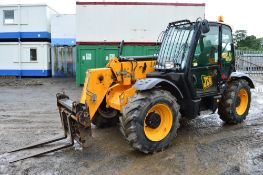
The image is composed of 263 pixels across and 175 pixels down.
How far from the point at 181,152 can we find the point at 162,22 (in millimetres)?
11062

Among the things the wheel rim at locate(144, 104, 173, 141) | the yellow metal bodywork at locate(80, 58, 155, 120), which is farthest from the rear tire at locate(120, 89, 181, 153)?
the yellow metal bodywork at locate(80, 58, 155, 120)

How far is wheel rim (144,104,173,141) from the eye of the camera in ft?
18.5

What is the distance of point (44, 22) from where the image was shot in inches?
814

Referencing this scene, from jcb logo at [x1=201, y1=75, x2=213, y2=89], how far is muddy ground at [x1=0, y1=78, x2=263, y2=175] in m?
1.00

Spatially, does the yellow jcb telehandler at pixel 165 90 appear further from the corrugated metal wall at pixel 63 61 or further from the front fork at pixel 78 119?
the corrugated metal wall at pixel 63 61

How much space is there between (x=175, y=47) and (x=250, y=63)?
15742 millimetres

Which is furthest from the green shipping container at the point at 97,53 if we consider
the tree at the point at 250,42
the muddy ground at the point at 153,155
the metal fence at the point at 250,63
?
the tree at the point at 250,42

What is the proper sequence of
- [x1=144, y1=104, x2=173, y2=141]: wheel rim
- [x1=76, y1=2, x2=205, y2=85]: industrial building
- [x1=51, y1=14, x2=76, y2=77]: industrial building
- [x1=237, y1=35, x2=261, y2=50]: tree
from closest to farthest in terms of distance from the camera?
1. [x1=144, y1=104, x2=173, y2=141]: wheel rim
2. [x1=76, y1=2, x2=205, y2=85]: industrial building
3. [x1=51, y1=14, x2=76, y2=77]: industrial building
4. [x1=237, y1=35, x2=261, y2=50]: tree

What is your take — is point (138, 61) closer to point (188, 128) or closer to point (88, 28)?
point (188, 128)

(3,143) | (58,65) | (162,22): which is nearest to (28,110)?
(3,143)

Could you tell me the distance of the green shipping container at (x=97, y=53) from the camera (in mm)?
15773

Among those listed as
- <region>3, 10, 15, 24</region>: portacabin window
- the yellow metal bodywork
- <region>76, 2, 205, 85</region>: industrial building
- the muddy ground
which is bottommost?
the muddy ground

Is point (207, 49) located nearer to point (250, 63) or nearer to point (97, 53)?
point (97, 53)

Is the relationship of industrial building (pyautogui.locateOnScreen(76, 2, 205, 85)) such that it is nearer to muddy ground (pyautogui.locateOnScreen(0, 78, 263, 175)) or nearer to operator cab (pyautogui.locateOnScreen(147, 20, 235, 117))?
muddy ground (pyautogui.locateOnScreen(0, 78, 263, 175))
